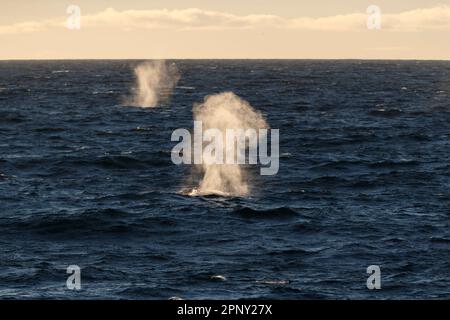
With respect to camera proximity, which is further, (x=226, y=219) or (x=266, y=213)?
(x=266, y=213)

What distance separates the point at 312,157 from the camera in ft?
224

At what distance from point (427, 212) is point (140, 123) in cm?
5974

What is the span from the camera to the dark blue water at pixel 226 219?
98.1 ft

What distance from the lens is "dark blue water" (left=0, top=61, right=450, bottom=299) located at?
29906 mm

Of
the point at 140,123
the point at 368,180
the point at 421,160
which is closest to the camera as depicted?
the point at 368,180

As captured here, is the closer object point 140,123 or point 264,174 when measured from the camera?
point 264,174

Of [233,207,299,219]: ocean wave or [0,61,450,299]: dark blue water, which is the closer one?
[0,61,450,299]: dark blue water

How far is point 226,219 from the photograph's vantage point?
4191cm

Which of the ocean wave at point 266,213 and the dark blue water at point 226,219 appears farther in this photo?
the ocean wave at point 266,213
